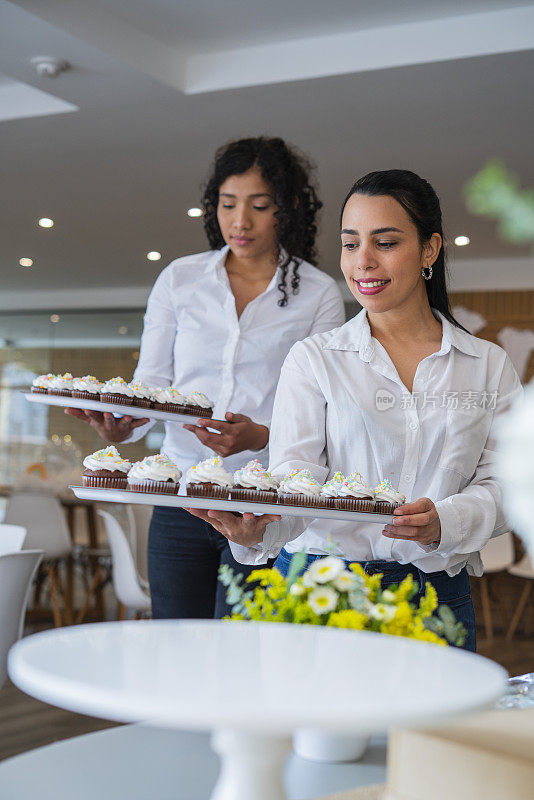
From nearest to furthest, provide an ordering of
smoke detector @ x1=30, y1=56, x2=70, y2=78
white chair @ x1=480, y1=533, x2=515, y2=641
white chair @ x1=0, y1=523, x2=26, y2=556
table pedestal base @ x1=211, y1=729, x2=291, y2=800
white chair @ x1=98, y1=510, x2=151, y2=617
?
table pedestal base @ x1=211, y1=729, x2=291, y2=800 < white chair @ x1=0, y1=523, x2=26, y2=556 < smoke detector @ x1=30, y1=56, x2=70, y2=78 < white chair @ x1=98, y1=510, x2=151, y2=617 < white chair @ x1=480, y1=533, x2=515, y2=641

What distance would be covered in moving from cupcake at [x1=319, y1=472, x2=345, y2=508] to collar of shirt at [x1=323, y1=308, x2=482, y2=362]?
0.24 meters

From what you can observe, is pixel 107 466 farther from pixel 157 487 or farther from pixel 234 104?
pixel 234 104

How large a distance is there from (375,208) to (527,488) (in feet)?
3.55

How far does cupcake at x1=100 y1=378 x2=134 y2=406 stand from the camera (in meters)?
1.94

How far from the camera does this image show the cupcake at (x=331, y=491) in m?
1.44

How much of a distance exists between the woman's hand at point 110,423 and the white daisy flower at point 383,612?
1088 mm

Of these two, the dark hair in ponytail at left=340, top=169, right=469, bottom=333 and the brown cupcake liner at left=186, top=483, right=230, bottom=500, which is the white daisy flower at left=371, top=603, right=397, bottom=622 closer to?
the brown cupcake liner at left=186, top=483, right=230, bottom=500

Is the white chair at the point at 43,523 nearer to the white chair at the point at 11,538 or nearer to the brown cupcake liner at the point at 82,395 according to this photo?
the white chair at the point at 11,538

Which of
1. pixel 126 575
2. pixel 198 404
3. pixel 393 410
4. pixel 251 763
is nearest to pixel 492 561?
pixel 126 575

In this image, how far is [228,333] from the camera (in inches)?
84.0

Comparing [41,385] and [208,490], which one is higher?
[41,385]

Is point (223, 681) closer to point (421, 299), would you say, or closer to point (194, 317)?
point (421, 299)

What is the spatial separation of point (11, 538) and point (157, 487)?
4.43 feet

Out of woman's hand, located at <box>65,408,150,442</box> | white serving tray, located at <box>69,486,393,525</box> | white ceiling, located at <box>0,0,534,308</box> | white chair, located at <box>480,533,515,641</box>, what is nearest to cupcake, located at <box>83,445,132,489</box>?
woman's hand, located at <box>65,408,150,442</box>
